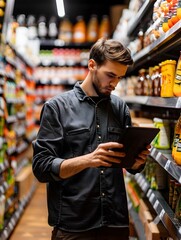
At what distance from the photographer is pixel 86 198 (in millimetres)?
2053

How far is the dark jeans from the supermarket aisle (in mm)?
2443

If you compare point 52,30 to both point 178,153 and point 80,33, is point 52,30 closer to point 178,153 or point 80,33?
point 80,33

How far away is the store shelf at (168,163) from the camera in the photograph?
2115 millimetres

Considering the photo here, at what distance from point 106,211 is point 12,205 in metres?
2.91

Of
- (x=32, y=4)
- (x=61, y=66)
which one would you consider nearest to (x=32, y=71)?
(x=61, y=66)

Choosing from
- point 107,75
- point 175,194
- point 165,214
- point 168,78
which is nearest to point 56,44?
point 168,78

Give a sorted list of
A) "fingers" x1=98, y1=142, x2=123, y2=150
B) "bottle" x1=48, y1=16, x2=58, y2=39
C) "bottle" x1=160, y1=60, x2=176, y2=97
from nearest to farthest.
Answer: "fingers" x1=98, y1=142, x2=123, y2=150 < "bottle" x1=160, y1=60, x2=176, y2=97 < "bottle" x1=48, y1=16, x2=58, y2=39

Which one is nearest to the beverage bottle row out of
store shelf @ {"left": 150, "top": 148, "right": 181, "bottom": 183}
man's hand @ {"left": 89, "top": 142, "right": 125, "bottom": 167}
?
store shelf @ {"left": 150, "top": 148, "right": 181, "bottom": 183}

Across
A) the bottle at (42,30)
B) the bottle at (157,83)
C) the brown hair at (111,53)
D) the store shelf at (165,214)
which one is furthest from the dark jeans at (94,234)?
the bottle at (42,30)

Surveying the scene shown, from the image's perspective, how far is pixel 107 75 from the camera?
206 centimetres

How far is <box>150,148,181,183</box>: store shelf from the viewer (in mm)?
2115

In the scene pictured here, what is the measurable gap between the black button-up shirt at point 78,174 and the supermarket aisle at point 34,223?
2482 millimetres

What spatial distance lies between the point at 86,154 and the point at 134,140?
0.28 m

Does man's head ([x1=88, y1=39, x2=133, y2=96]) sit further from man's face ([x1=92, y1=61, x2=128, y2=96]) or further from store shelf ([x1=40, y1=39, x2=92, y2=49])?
store shelf ([x1=40, y1=39, x2=92, y2=49])
